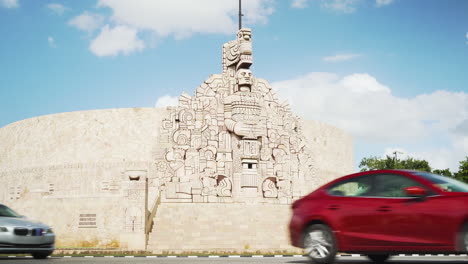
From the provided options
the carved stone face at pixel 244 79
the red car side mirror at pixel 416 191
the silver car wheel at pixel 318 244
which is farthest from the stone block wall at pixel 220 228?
the red car side mirror at pixel 416 191

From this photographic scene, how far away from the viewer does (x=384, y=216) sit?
21.7ft

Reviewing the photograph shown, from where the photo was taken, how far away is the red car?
20.1ft

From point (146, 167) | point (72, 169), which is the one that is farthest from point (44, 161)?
point (146, 167)

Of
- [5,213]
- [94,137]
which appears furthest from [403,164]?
[5,213]

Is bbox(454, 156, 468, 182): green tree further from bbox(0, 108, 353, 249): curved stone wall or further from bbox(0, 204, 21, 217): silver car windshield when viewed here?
bbox(0, 204, 21, 217): silver car windshield

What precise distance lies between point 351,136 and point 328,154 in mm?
4853

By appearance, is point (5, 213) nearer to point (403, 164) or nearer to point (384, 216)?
point (384, 216)

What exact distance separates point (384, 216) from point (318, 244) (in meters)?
1.05

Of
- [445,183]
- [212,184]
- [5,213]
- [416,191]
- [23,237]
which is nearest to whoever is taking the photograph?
[416,191]

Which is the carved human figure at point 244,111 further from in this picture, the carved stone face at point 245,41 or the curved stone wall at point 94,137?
the curved stone wall at point 94,137

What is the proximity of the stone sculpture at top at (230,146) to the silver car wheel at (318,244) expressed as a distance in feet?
54.0

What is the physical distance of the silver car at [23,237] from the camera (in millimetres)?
9078

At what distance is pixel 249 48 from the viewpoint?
992 inches

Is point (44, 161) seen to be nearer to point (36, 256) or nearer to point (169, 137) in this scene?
point (169, 137)
